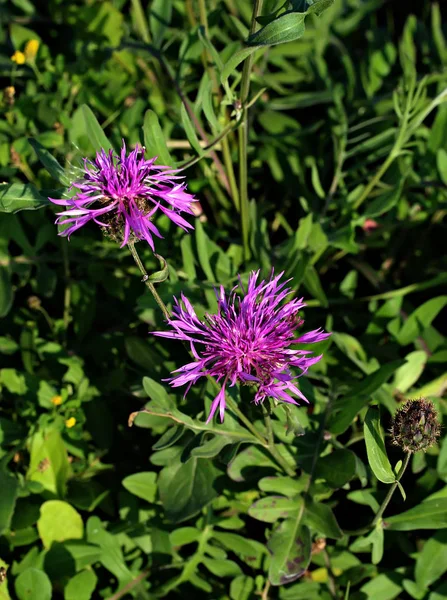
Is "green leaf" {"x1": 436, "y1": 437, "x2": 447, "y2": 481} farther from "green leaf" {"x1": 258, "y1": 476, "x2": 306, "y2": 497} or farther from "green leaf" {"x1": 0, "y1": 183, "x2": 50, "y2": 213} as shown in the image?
"green leaf" {"x1": 0, "y1": 183, "x2": 50, "y2": 213}

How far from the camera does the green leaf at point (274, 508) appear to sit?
82.9 inches

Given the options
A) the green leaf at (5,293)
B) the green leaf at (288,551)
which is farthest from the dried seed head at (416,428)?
the green leaf at (5,293)

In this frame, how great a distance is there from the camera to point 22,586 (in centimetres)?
212

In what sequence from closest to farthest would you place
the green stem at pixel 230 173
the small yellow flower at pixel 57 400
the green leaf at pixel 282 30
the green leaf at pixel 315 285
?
the green leaf at pixel 282 30 → the small yellow flower at pixel 57 400 → the green leaf at pixel 315 285 → the green stem at pixel 230 173

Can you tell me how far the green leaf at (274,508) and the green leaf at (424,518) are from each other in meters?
0.29

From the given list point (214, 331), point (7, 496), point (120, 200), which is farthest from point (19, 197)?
point (7, 496)

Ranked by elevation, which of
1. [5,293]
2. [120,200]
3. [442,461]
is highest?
[120,200]

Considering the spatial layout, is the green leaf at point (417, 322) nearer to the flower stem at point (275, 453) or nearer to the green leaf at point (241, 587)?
the flower stem at point (275, 453)

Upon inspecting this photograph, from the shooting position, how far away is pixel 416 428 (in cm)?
168

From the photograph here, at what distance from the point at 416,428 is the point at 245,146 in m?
1.13

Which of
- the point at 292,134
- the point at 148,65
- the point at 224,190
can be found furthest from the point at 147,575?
the point at 148,65

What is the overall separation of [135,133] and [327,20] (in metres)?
1.37

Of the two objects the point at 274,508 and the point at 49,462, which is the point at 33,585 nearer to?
the point at 49,462

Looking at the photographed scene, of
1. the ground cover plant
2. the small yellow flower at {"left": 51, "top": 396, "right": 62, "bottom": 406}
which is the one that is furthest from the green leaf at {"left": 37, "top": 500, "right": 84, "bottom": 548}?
the small yellow flower at {"left": 51, "top": 396, "right": 62, "bottom": 406}
